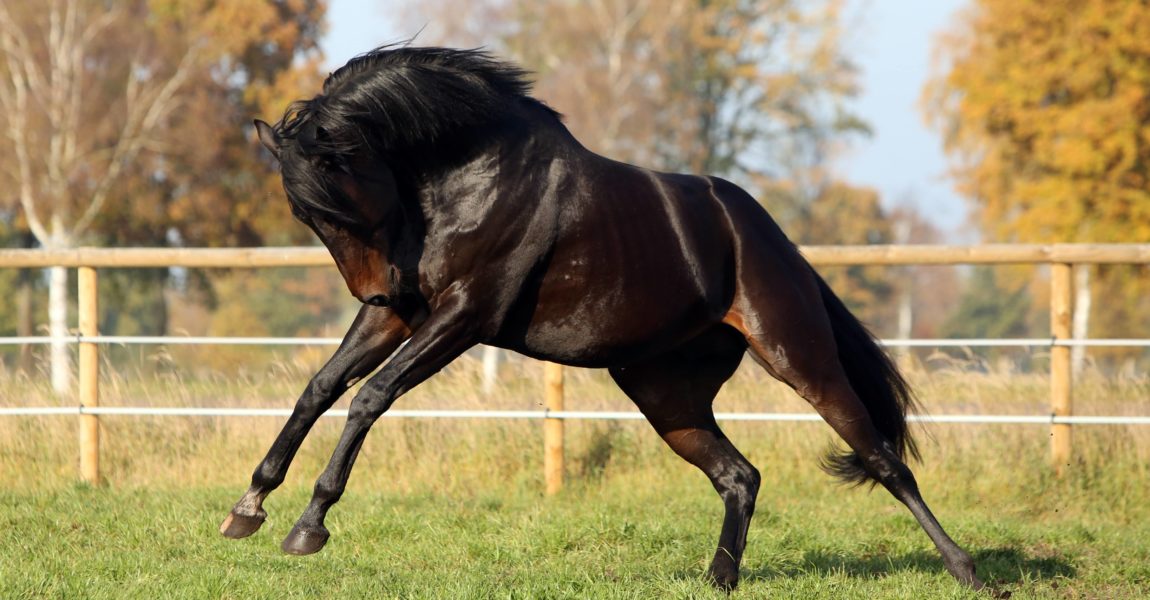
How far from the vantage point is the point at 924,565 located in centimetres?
552

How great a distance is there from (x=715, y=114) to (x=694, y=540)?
105 ft

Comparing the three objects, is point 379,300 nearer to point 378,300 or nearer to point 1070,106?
point 378,300

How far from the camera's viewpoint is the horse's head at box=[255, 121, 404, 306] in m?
4.11

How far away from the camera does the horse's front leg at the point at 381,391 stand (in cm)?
420

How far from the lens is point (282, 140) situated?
420 cm

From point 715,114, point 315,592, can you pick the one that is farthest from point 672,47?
point 315,592

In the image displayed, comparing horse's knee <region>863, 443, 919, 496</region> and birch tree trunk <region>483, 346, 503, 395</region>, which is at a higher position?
horse's knee <region>863, 443, 919, 496</region>

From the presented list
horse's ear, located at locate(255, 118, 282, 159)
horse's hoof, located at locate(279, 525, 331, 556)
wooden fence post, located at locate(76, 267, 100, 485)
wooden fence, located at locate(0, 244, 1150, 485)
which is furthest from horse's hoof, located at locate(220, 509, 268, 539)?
wooden fence post, located at locate(76, 267, 100, 485)

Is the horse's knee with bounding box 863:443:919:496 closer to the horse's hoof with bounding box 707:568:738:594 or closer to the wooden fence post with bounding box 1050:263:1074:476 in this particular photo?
the horse's hoof with bounding box 707:568:738:594

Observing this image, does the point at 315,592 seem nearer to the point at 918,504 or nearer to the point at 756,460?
the point at 918,504

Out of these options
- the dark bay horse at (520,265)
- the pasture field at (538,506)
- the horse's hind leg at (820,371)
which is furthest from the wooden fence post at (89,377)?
the horse's hind leg at (820,371)

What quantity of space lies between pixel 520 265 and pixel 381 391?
662 millimetres

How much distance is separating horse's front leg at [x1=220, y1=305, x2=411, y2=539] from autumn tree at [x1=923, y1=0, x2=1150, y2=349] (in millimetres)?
18477

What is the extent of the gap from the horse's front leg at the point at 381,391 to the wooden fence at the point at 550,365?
10.1 ft
